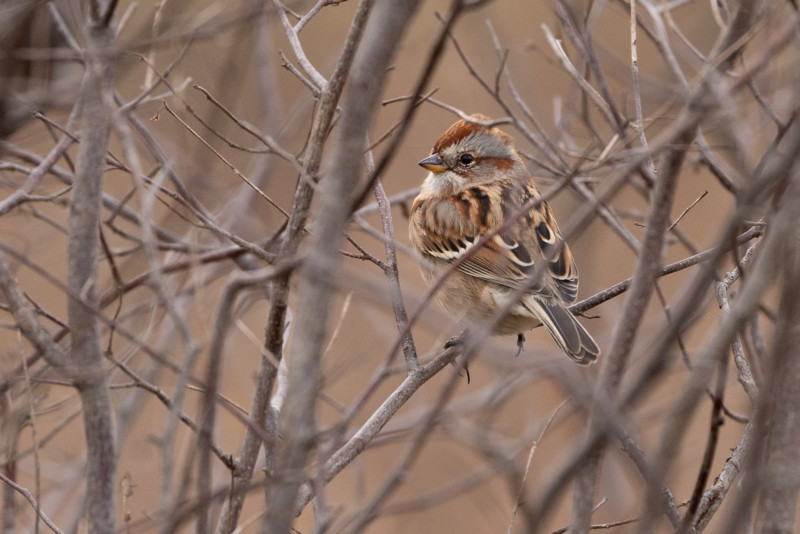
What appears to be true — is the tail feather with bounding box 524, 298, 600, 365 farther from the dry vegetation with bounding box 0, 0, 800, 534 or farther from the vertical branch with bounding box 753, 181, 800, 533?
the vertical branch with bounding box 753, 181, 800, 533

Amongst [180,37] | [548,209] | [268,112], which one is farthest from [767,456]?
[268,112]

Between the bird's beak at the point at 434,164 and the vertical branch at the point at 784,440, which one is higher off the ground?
the bird's beak at the point at 434,164

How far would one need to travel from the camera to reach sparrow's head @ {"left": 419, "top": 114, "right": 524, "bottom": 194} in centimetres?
527

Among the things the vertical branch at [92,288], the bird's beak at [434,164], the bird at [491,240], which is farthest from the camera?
the bird's beak at [434,164]

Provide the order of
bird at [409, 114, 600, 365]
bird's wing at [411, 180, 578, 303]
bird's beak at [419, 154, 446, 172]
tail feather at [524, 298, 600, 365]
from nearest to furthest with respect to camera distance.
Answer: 1. tail feather at [524, 298, 600, 365]
2. bird at [409, 114, 600, 365]
3. bird's wing at [411, 180, 578, 303]
4. bird's beak at [419, 154, 446, 172]

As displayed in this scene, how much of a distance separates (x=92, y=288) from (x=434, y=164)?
10.5 feet

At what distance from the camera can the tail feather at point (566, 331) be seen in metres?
3.94

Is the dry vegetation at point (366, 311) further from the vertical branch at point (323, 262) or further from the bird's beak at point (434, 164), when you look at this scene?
the bird's beak at point (434, 164)

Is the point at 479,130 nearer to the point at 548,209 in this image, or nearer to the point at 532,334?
the point at 548,209

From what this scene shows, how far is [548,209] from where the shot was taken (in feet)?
17.4

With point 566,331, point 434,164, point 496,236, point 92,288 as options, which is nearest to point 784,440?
point 92,288

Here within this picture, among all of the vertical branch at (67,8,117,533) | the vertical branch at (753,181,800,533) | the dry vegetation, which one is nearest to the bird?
the dry vegetation

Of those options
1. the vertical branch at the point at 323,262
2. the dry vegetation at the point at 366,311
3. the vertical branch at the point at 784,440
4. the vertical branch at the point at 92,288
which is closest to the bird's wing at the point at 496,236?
the dry vegetation at the point at 366,311

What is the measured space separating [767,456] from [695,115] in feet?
2.24
